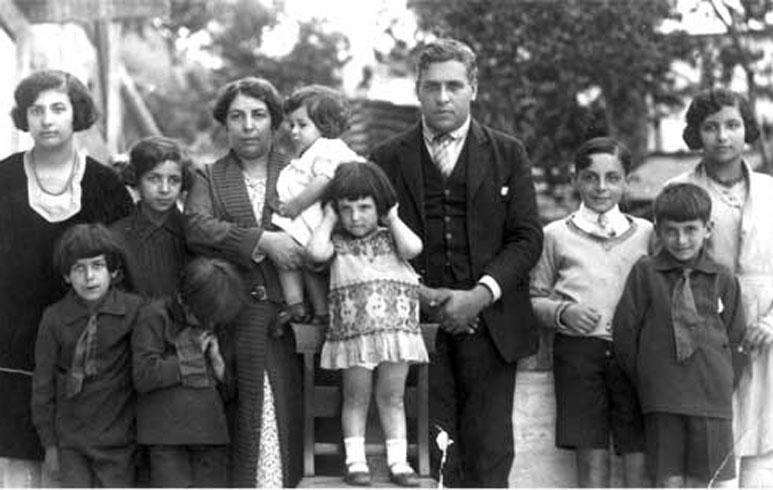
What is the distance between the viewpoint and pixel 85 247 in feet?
16.0

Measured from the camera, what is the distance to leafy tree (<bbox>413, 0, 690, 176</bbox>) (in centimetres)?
1025

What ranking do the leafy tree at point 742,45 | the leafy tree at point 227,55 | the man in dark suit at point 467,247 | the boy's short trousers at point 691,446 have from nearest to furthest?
the boy's short trousers at point 691,446
the man in dark suit at point 467,247
the leafy tree at point 742,45
the leafy tree at point 227,55

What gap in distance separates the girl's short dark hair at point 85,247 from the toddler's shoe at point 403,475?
1280 millimetres

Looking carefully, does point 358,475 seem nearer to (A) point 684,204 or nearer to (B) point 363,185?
(B) point 363,185

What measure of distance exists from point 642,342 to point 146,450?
1935mm

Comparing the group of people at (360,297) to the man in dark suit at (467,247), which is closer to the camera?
the group of people at (360,297)

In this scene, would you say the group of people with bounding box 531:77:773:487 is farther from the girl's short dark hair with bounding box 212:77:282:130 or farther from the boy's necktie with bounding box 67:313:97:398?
the boy's necktie with bounding box 67:313:97:398

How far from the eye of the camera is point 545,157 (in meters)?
11.5

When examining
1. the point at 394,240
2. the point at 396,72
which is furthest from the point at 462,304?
the point at 396,72

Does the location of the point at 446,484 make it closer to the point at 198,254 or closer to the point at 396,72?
the point at 198,254

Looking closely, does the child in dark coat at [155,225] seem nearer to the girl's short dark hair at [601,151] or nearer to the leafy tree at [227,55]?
the girl's short dark hair at [601,151]

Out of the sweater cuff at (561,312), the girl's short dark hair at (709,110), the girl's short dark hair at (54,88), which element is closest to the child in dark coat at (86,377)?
the girl's short dark hair at (54,88)

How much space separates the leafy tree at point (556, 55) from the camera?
33.6 ft

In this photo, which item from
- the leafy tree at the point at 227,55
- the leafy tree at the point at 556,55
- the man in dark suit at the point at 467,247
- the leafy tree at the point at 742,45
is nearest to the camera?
the man in dark suit at the point at 467,247
